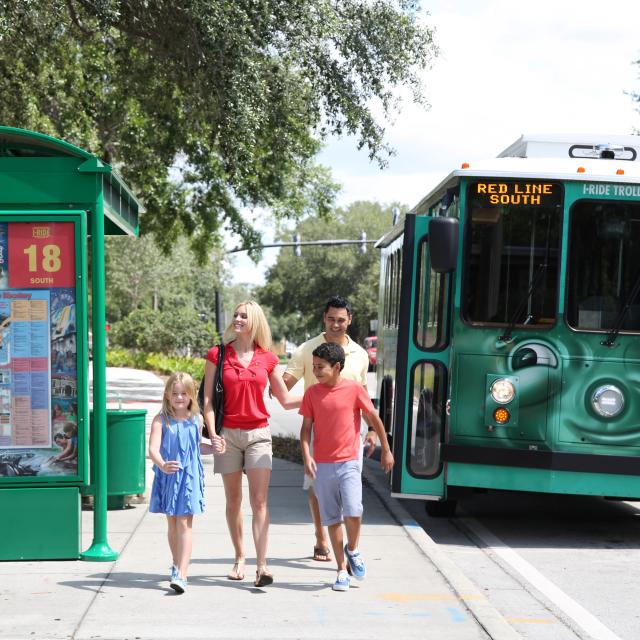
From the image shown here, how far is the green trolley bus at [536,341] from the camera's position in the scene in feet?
30.4

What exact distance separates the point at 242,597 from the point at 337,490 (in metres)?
0.85

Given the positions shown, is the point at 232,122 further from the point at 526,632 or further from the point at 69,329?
the point at 526,632

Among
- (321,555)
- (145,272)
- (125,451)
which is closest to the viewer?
(321,555)

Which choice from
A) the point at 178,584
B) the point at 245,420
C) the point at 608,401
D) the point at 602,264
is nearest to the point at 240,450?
the point at 245,420

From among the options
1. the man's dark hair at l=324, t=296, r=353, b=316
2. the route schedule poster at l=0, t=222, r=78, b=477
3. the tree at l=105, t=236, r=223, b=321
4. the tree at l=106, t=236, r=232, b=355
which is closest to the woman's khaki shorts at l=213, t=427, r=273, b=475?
the man's dark hair at l=324, t=296, r=353, b=316

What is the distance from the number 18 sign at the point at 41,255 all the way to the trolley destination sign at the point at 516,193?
3503mm

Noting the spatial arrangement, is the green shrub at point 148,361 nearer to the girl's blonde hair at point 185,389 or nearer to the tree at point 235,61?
the tree at point 235,61

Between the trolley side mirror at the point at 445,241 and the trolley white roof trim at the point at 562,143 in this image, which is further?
the trolley white roof trim at the point at 562,143

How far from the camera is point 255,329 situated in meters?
7.04

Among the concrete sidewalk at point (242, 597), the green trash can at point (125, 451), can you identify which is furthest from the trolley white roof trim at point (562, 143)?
the green trash can at point (125, 451)

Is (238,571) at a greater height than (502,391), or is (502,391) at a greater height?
(502,391)

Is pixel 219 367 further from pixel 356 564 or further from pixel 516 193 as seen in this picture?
pixel 516 193

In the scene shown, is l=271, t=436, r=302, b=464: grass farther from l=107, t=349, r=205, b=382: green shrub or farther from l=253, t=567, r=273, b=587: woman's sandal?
l=107, t=349, r=205, b=382: green shrub

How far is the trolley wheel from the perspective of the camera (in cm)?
1055
